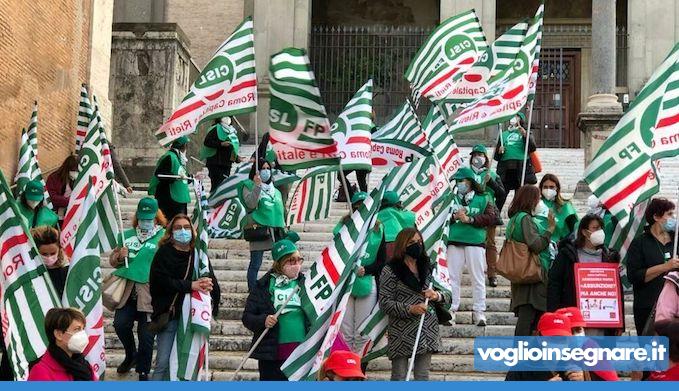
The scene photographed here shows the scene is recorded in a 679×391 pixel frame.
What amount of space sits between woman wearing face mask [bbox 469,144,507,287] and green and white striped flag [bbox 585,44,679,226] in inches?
102

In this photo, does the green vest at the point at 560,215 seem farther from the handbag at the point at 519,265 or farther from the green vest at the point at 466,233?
the handbag at the point at 519,265

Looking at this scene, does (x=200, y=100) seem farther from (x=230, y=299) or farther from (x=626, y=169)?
(x=626, y=169)

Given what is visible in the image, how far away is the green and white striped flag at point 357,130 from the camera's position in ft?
40.8

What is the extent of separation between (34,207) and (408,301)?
4336mm

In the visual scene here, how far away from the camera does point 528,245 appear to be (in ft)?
37.1

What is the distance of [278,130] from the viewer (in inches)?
417

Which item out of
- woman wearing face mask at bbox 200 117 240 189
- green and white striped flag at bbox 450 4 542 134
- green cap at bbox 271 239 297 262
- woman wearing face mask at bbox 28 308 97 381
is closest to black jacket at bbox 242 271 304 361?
green cap at bbox 271 239 297 262

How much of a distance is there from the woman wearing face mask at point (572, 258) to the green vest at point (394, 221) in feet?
5.63

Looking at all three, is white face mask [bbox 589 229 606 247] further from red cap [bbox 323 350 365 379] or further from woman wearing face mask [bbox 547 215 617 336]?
red cap [bbox 323 350 365 379]

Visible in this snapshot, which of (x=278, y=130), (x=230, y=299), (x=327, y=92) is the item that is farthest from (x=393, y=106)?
(x=278, y=130)

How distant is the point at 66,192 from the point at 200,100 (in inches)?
85.0

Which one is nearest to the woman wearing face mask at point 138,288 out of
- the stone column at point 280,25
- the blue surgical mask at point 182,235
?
the blue surgical mask at point 182,235

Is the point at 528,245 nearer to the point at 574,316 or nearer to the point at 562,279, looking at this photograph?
the point at 562,279

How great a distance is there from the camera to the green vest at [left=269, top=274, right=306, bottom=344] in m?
9.84
